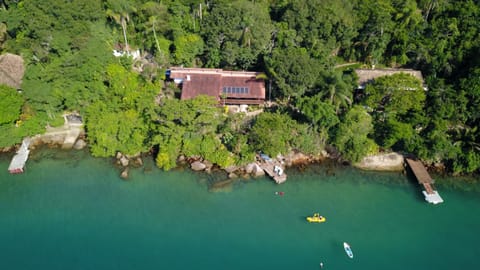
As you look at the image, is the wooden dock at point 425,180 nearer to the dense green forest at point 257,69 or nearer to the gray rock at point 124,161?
the dense green forest at point 257,69

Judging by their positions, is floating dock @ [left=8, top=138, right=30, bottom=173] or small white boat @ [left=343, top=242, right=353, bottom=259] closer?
small white boat @ [left=343, top=242, right=353, bottom=259]

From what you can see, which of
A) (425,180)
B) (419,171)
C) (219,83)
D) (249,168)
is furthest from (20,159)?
(425,180)

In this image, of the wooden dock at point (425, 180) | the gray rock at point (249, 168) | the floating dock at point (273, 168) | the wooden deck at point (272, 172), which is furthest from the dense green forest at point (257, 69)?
the wooden deck at point (272, 172)

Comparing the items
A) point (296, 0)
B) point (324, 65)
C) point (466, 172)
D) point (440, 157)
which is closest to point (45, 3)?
point (296, 0)

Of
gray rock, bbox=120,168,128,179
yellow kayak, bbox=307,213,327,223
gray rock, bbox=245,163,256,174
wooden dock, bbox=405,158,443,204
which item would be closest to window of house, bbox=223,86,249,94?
gray rock, bbox=245,163,256,174

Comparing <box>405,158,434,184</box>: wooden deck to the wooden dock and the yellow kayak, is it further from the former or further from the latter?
the yellow kayak

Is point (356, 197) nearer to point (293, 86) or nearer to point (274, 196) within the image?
point (274, 196)

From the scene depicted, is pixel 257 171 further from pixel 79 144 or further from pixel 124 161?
pixel 79 144
